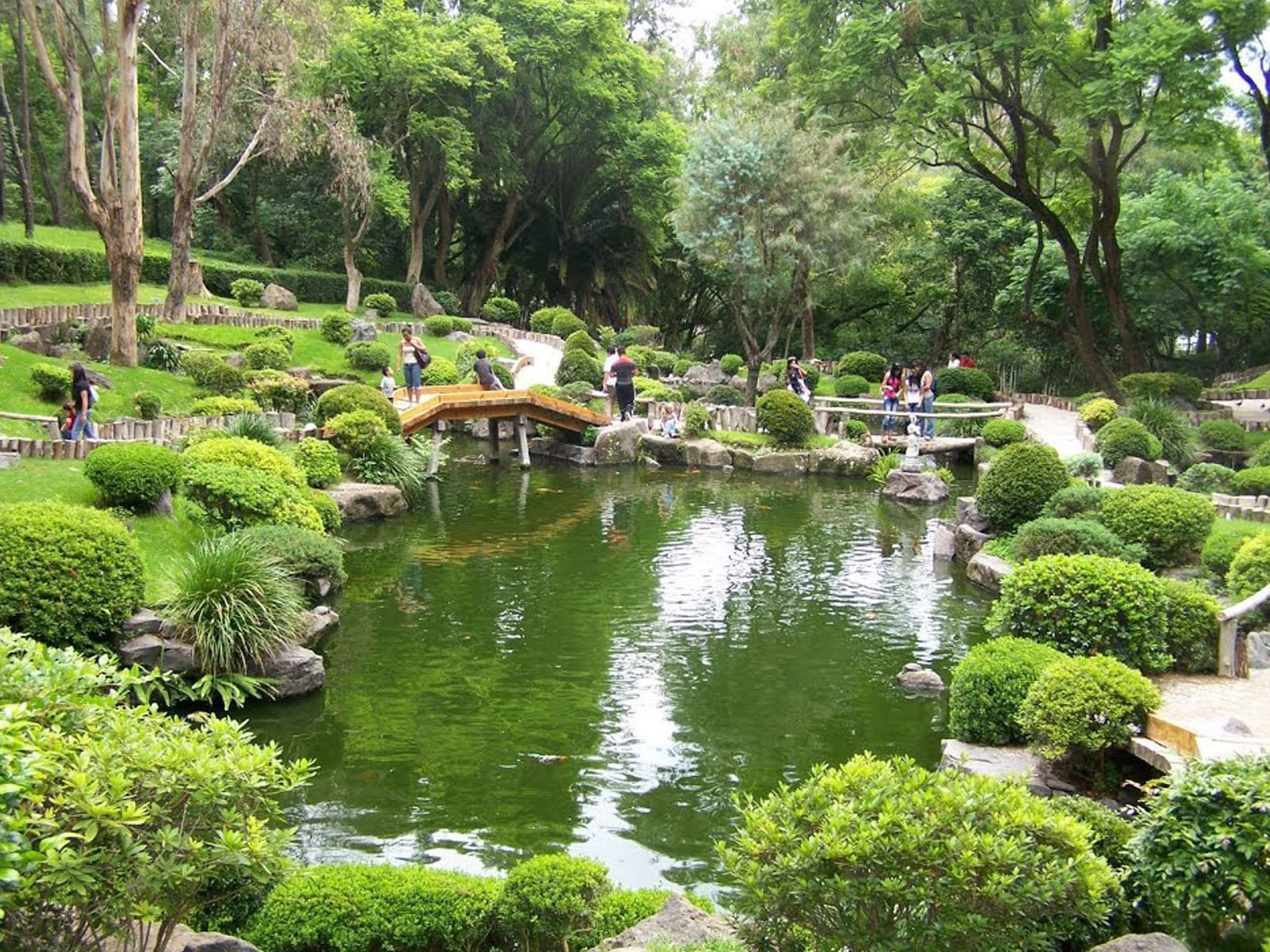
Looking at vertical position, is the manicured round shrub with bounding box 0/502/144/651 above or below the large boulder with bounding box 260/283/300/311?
below

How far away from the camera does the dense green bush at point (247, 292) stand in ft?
113

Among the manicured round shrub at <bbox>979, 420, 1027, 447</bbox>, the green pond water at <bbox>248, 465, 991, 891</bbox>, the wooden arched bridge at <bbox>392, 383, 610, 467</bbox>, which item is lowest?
the green pond water at <bbox>248, 465, 991, 891</bbox>

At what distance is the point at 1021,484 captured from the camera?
16.0 metres

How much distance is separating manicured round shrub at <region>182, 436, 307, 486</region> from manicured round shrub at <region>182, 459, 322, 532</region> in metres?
0.44

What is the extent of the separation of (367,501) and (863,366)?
21.1 metres

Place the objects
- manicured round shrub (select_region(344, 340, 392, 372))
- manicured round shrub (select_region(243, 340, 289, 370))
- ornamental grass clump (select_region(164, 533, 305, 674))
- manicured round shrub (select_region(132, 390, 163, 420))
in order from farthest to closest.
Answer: manicured round shrub (select_region(344, 340, 392, 372))
manicured round shrub (select_region(243, 340, 289, 370))
manicured round shrub (select_region(132, 390, 163, 420))
ornamental grass clump (select_region(164, 533, 305, 674))

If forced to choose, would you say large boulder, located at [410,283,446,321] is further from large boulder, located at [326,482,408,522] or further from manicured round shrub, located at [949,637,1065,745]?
manicured round shrub, located at [949,637,1065,745]

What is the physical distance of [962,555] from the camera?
666 inches

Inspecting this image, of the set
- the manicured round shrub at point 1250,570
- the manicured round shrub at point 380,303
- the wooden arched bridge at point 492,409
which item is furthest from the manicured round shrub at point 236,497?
the manicured round shrub at point 380,303

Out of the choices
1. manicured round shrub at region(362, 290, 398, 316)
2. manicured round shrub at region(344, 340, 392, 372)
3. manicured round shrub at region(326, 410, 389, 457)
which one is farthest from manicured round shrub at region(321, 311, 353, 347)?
manicured round shrub at region(326, 410, 389, 457)

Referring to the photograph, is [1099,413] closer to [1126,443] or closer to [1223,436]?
[1223,436]

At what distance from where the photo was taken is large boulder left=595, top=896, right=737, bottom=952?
19.5ft

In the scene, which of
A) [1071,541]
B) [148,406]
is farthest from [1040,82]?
[148,406]

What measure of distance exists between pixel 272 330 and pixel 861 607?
71.9ft
